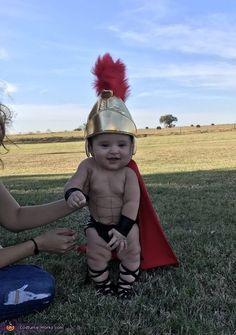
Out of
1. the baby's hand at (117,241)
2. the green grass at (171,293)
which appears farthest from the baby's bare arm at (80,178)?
the green grass at (171,293)

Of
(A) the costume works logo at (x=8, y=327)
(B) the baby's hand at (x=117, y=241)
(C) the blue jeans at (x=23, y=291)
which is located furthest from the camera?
(B) the baby's hand at (x=117, y=241)

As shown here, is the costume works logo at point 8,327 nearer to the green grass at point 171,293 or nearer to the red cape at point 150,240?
the green grass at point 171,293

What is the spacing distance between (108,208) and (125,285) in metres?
0.50

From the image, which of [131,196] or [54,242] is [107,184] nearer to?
[131,196]

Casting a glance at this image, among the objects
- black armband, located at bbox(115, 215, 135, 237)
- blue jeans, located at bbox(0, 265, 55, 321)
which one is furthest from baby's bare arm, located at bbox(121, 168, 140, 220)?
blue jeans, located at bbox(0, 265, 55, 321)

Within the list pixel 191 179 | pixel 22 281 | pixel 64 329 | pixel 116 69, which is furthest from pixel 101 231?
pixel 191 179

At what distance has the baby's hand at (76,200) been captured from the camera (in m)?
2.79

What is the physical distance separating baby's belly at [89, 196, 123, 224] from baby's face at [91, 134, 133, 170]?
8.3 inches

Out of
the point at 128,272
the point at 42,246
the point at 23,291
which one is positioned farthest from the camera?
the point at 128,272

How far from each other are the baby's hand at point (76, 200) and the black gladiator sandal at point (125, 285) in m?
0.58

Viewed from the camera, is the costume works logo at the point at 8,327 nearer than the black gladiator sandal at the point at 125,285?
Yes

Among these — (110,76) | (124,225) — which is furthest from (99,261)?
(110,76)

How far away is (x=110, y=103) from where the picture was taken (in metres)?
3.10

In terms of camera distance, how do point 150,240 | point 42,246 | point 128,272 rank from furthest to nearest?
point 150,240 < point 128,272 < point 42,246
